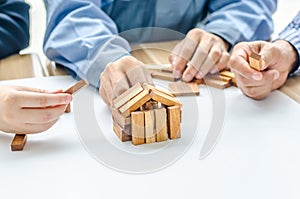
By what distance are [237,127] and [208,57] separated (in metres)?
0.18

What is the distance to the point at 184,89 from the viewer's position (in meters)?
0.69

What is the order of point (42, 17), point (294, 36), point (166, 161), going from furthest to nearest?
1. point (42, 17)
2. point (294, 36)
3. point (166, 161)

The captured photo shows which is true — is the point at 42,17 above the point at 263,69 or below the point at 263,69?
below

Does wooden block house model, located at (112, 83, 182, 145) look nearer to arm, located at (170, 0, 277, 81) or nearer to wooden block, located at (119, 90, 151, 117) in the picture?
wooden block, located at (119, 90, 151, 117)


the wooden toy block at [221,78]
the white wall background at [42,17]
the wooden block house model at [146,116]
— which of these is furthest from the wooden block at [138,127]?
the white wall background at [42,17]

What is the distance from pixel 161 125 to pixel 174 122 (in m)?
0.02

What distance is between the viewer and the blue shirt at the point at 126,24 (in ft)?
2.41

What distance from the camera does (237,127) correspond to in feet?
2.00

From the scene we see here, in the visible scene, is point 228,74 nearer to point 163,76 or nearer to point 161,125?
point 163,76

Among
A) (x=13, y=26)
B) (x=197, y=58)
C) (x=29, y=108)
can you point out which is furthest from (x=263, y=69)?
(x=13, y=26)

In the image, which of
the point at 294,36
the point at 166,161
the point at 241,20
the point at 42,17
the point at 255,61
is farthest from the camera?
the point at 42,17

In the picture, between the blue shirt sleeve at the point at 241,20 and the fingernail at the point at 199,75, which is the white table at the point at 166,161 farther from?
the blue shirt sleeve at the point at 241,20

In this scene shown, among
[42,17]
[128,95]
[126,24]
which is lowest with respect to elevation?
[42,17]

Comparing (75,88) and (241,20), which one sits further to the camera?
(241,20)
